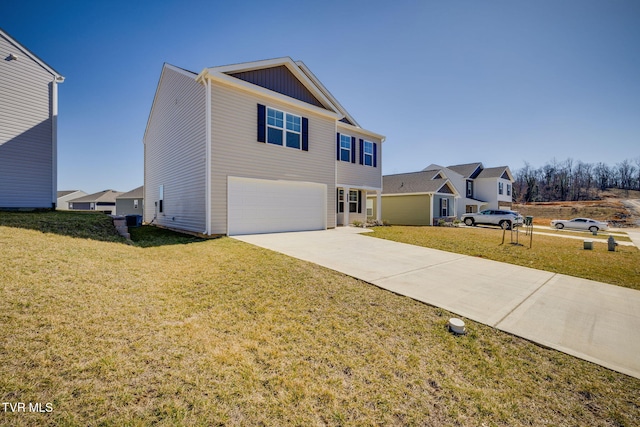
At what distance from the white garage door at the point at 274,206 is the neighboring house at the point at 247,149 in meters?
0.04

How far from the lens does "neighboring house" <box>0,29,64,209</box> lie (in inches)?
389

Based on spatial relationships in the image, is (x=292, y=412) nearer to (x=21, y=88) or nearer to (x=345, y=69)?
(x=345, y=69)

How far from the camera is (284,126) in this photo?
1168 cm

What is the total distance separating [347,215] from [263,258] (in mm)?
9975

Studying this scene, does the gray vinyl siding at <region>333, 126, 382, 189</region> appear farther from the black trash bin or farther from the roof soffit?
the black trash bin

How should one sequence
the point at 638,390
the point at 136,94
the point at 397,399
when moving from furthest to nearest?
the point at 136,94 < the point at 638,390 < the point at 397,399

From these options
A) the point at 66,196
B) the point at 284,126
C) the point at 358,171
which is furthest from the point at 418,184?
the point at 66,196

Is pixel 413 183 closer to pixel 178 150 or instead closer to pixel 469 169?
pixel 469 169

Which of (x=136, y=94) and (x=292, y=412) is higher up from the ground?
(x=136, y=94)

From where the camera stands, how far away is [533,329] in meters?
3.65

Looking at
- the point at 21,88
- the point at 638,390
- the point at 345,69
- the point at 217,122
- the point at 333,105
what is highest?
the point at 345,69

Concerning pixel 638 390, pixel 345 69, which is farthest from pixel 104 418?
pixel 345 69

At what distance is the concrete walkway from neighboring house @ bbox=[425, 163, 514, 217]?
2665 cm

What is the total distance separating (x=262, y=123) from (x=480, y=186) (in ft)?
106
